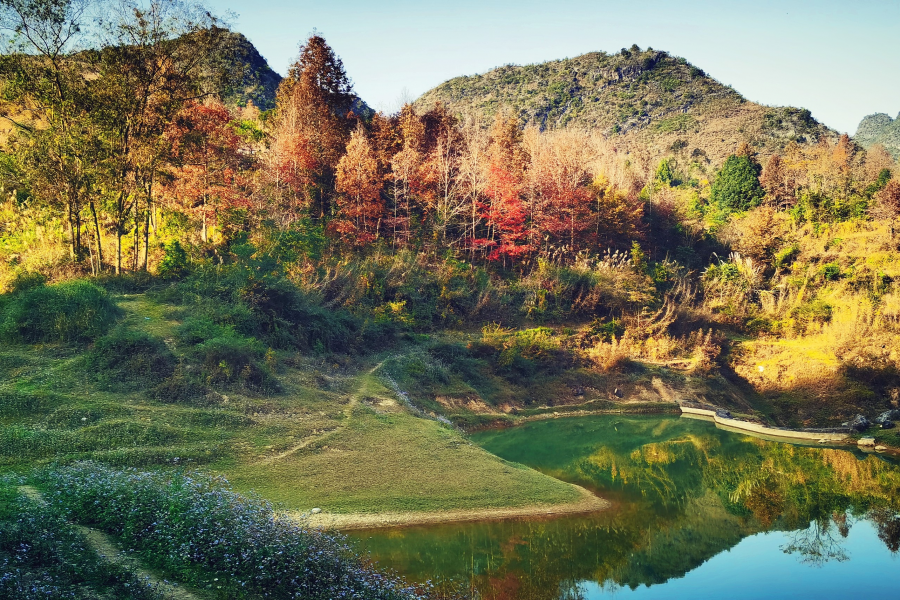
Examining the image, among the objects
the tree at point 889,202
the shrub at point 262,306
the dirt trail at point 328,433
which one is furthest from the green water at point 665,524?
the tree at point 889,202

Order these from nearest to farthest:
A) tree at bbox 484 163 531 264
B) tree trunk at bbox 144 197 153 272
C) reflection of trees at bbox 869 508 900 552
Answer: reflection of trees at bbox 869 508 900 552
tree trunk at bbox 144 197 153 272
tree at bbox 484 163 531 264

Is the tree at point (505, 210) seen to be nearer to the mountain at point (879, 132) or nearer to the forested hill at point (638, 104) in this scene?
the forested hill at point (638, 104)

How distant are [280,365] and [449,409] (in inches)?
223

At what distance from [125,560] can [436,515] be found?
5764 mm

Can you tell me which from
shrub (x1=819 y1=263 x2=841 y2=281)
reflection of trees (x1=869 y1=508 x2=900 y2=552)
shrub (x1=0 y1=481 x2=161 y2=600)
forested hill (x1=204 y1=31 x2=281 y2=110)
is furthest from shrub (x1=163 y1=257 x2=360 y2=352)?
shrub (x1=819 y1=263 x2=841 y2=281)

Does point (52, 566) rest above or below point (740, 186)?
below

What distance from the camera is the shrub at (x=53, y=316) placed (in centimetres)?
1471

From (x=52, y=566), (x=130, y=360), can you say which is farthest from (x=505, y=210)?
(x=52, y=566)

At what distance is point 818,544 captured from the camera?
12.3 meters

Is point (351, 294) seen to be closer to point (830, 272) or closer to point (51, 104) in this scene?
point (51, 104)

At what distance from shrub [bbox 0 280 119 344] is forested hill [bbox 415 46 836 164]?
6212 cm

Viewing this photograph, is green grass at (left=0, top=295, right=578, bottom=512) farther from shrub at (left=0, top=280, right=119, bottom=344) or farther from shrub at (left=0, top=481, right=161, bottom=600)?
shrub at (left=0, top=481, right=161, bottom=600)

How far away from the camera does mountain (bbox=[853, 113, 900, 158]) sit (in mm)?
112500

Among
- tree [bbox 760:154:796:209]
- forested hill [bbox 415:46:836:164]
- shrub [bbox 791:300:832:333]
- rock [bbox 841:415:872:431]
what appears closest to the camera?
rock [bbox 841:415:872:431]
